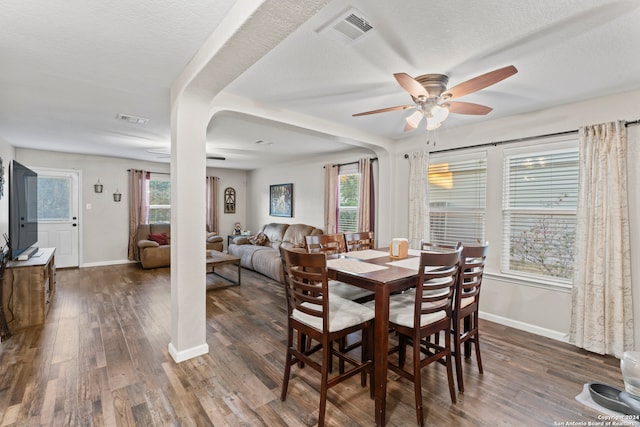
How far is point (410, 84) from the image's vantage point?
1925 millimetres

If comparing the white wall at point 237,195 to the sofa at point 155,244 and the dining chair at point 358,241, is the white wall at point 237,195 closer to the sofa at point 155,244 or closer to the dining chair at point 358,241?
the sofa at point 155,244

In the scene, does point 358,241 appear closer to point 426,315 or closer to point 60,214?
point 426,315

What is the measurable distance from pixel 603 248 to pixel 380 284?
2.37 m

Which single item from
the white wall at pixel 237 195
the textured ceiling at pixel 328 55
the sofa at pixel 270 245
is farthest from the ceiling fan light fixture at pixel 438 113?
the white wall at pixel 237 195

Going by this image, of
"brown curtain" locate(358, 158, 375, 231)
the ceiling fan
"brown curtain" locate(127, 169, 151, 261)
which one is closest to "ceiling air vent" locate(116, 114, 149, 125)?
the ceiling fan

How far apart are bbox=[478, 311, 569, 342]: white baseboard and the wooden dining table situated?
1.84 meters

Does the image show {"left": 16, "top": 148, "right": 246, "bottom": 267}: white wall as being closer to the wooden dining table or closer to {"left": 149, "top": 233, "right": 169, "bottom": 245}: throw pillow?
{"left": 149, "top": 233, "right": 169, "bottom": 245}: throw pillow

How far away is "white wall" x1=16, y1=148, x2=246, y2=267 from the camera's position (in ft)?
19.5

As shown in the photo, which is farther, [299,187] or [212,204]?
[212,204]

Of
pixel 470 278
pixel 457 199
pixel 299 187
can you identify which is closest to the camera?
pixel 470 278

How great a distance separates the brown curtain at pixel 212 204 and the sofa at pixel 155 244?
659 millimetres

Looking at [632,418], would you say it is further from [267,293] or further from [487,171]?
[267,293]

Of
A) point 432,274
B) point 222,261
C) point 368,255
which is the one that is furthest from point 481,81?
point 222,261

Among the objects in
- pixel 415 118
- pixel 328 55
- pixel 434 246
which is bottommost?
pixel 434 246
